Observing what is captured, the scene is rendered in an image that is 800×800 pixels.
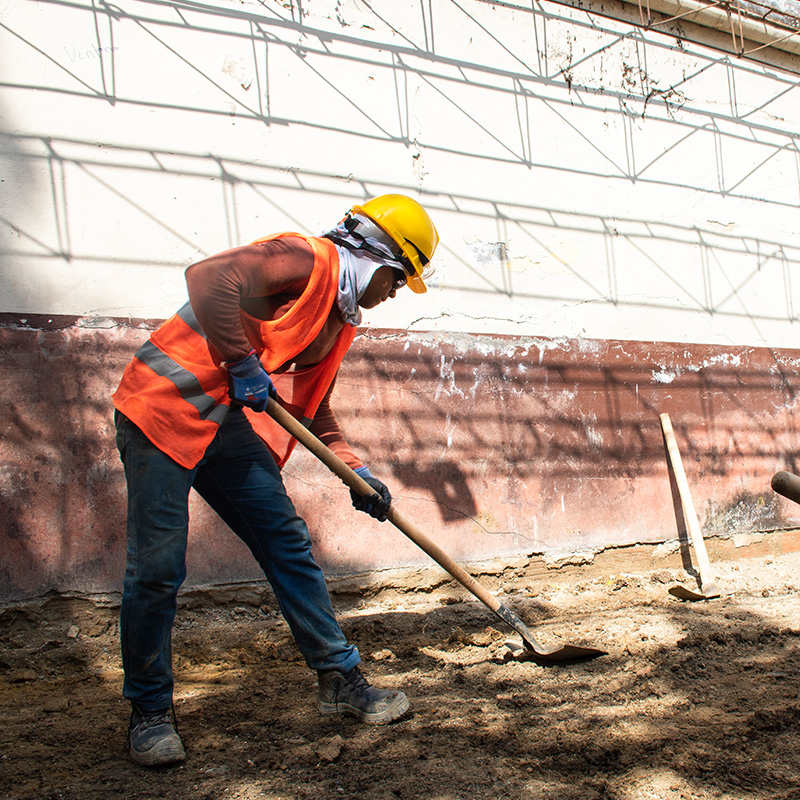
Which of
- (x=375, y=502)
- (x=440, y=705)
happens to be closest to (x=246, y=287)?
(x=375, y=502)

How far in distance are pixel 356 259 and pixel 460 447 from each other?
197 centimetres

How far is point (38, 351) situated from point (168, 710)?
1.90 m

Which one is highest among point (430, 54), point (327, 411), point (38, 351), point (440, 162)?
point (430, 54)

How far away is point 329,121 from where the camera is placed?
4215 millimetres

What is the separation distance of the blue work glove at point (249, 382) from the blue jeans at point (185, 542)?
7.4 inches

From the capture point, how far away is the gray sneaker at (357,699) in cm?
241

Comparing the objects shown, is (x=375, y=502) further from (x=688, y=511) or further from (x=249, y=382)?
(x=688, y=511)

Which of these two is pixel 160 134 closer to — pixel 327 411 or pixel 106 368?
pixel 106 368

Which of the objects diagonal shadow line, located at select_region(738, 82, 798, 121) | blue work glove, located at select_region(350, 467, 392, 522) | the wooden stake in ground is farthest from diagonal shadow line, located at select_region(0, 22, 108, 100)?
diagonal shadow line, located at select_region(738, 82, 798, 121)

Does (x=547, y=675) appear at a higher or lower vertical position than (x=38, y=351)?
lower

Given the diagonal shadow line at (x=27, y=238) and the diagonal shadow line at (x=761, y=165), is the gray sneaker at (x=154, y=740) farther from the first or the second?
the diagonal shadow line at (x=761, y=165)

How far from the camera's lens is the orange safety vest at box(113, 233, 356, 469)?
2229mm

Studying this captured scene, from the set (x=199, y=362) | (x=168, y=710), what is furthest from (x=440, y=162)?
(x=168, y=710)

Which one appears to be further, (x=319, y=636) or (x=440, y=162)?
(x=440, y=162)
